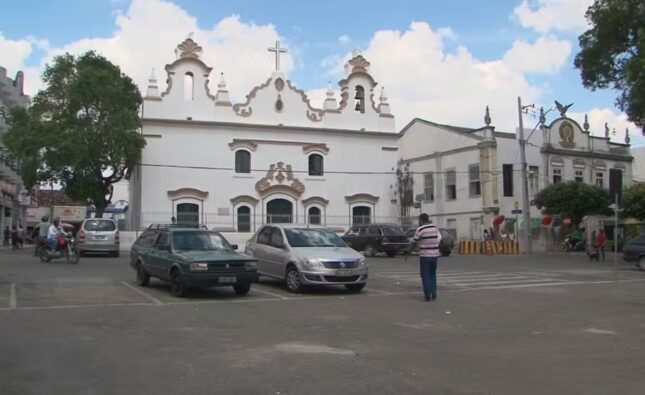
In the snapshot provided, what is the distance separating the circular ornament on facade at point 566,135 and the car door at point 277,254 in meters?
37.2

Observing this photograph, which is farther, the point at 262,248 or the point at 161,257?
the point at 262,248

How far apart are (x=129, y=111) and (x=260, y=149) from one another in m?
8.41

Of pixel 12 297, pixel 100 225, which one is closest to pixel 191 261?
pixel 12 297

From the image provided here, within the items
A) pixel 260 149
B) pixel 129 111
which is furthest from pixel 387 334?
pixel 260 149

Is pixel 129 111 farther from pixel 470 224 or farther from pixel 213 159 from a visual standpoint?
pixel 470 224

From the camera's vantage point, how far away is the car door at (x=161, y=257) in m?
15.3

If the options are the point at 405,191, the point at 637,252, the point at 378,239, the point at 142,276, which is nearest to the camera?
the point at 142,276

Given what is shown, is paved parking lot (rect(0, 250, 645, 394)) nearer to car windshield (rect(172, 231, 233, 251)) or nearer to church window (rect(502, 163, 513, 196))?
car windshield (rect(172, 231, 233, 251))

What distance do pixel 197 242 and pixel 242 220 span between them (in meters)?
25.8

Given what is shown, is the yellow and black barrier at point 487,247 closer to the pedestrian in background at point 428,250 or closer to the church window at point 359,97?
the church window at point 359,97

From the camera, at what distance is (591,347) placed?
9.25m

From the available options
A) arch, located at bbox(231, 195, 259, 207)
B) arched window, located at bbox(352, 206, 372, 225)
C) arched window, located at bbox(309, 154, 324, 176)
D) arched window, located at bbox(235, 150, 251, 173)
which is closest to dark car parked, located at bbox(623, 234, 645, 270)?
arched window, located at bbox(352, 206, 372, 225)

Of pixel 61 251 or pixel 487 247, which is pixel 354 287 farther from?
pixel 487 247

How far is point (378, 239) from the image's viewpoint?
34.5 meters
